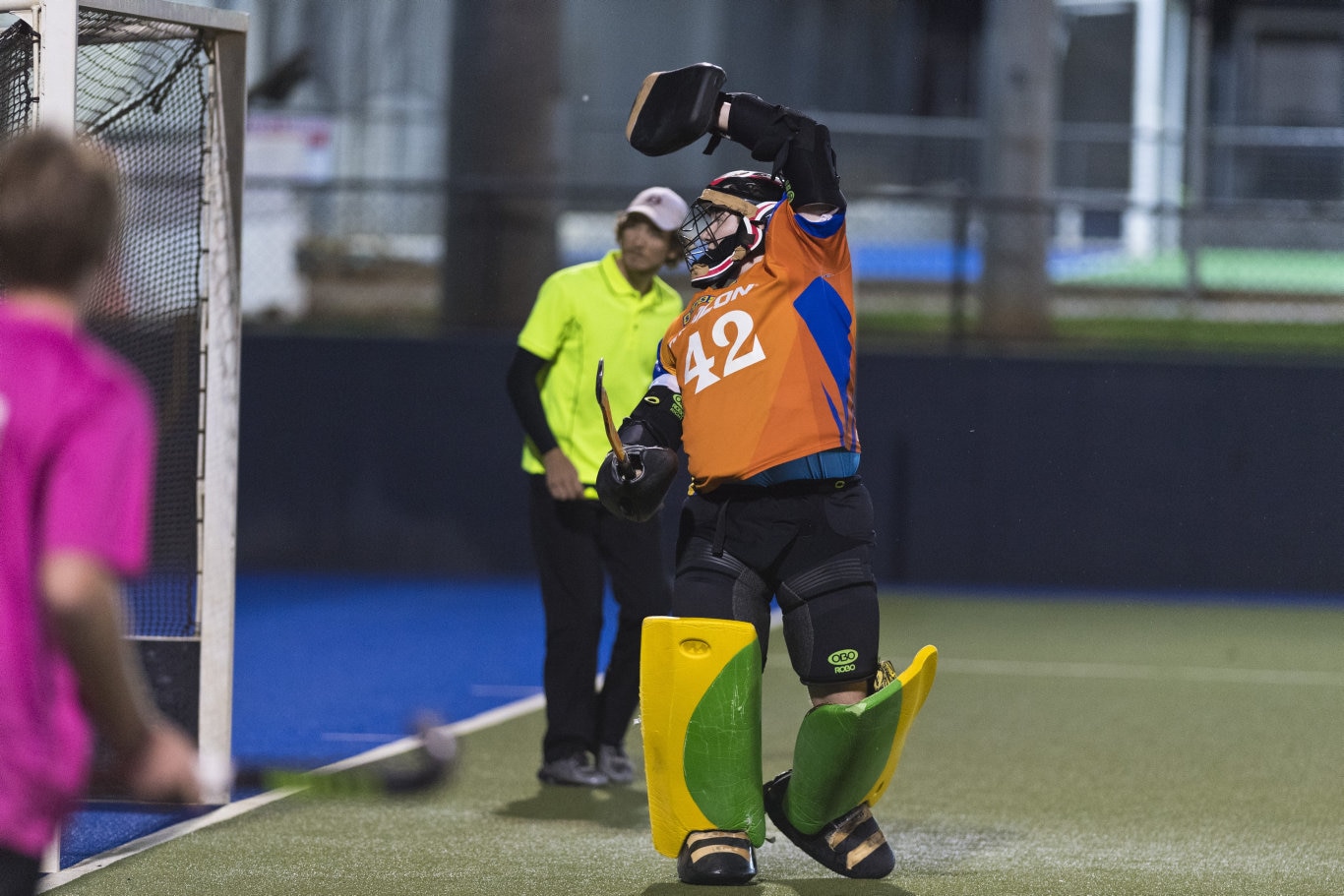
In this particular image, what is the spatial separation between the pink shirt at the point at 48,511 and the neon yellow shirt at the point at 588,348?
3715mm

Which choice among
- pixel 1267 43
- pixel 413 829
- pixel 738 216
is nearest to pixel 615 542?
pixel 413 829

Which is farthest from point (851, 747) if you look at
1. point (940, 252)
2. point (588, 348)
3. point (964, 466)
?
point (940, 252)

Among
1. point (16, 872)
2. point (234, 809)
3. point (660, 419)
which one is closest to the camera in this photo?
point (16, 872)

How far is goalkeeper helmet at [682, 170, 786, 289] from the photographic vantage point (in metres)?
4.72

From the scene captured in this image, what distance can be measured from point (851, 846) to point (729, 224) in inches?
64.2

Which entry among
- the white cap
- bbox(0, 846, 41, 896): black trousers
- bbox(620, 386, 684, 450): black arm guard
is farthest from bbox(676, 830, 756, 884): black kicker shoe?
bbox(0, 846, 41, 896): black trousers

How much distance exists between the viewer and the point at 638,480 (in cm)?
470

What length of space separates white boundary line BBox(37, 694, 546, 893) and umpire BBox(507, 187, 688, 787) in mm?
563

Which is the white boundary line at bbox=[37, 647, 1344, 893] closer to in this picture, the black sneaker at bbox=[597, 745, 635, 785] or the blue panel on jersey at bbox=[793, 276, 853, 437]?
the black sneaker at bbox=[597, 745, 635, 785]

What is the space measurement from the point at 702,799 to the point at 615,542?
1.69m

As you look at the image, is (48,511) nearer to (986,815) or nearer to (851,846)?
(851,846)

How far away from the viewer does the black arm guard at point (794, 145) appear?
14.9 feet

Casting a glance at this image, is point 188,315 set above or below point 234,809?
above

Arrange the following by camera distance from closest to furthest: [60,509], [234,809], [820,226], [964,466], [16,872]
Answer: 1. [60,509]
2. [16,872]
3. [820,226]
4. [234,809]
5. [964,466]
